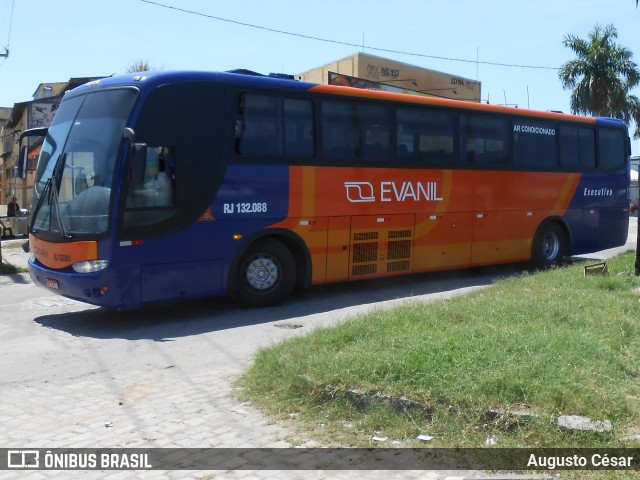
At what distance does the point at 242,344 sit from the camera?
860 cm

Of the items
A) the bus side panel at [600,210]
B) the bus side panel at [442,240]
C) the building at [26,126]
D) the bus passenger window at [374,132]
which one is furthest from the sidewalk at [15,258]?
the bus side panel at [600,210]

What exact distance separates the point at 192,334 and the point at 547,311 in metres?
4.43

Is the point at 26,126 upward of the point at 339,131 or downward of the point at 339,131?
upward

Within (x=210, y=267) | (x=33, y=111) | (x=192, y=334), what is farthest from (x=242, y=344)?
(x=33, y=111)

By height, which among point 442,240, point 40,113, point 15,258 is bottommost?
point 15,258

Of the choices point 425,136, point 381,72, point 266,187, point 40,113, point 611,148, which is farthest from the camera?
point 381,72

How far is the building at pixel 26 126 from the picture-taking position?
2734 cm

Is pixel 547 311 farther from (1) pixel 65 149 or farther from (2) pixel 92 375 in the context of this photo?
(1) pixel 65 149

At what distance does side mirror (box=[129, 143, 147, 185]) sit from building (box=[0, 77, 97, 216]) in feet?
40.0

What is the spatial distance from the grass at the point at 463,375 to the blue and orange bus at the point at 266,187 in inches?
119

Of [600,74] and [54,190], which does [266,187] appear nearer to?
[54,190]

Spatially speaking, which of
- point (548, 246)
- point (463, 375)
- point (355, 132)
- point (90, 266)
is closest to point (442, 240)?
point (355, 132)

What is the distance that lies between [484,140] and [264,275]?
224 inches

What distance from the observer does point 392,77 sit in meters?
39.2
